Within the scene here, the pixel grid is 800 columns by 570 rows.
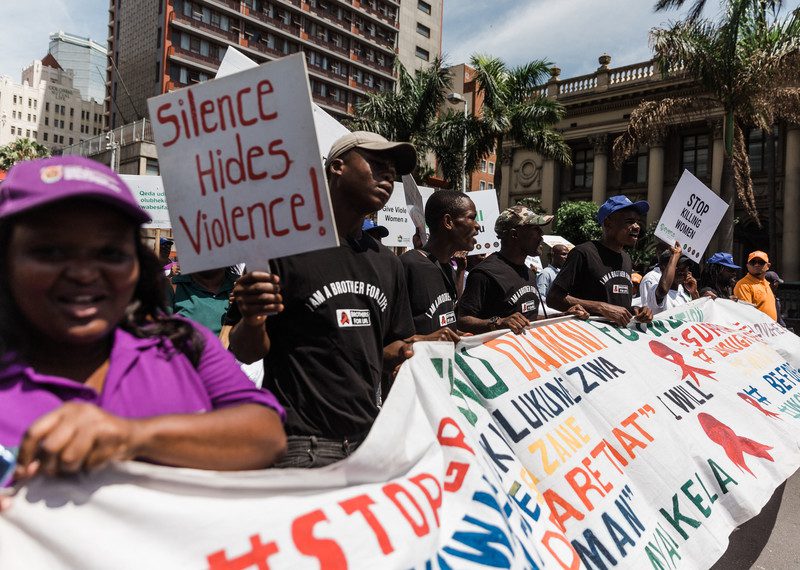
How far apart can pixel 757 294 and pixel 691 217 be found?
7.37ft

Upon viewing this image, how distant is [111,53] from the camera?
60906 mm

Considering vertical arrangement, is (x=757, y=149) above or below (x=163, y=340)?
above

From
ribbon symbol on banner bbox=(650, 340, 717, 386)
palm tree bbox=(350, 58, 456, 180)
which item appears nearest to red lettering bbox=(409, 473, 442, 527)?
ribbon symbol on banner bbox=(650, 340, 717, 386)

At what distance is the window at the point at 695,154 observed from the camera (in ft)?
97.1

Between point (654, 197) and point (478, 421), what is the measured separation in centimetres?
3086

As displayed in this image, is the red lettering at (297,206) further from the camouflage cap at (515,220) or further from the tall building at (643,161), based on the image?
the tall building at (643,161)

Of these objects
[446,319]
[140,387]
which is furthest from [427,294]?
[140,387]

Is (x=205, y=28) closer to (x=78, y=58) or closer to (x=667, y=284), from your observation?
→ (x=667, y=284)

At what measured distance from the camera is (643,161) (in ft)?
105

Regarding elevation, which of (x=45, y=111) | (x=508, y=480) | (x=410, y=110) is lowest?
(x=508, y=480)

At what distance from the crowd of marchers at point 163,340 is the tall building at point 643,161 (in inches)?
993

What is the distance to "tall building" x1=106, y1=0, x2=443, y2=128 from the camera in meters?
50.4

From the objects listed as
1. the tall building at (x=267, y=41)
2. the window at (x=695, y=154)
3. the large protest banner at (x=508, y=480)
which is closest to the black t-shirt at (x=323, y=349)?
the large protest banner at (x=508, y=480)

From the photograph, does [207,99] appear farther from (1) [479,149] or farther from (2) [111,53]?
(2) [111,53]
